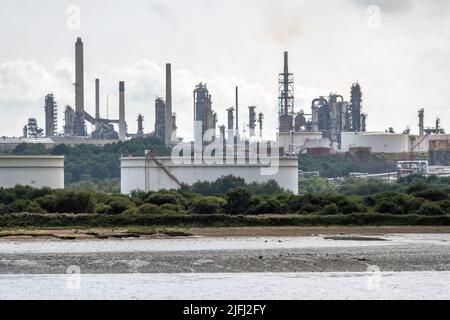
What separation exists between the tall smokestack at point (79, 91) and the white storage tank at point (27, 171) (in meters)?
63.3

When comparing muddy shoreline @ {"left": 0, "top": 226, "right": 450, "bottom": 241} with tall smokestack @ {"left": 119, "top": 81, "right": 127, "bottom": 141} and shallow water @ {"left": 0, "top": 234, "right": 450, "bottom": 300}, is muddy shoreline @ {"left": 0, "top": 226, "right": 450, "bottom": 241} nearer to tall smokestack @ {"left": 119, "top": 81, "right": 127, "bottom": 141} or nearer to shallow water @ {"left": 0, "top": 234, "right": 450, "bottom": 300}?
shallow water @ {"left": 0, "top": 234, "right": 450, "bottom": 300}

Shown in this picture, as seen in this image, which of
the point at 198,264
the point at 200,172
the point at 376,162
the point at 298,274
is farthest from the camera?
the point at 376,162

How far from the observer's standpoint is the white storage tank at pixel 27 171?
92.7 metres

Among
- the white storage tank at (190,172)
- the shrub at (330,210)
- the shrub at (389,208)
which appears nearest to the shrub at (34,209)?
the shrub at (330,210)

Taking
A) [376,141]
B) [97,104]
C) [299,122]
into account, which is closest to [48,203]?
[376,141]

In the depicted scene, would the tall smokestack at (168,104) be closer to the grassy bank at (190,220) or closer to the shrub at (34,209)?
the shrub at (34,209)

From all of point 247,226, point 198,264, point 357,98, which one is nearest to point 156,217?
point 247,226

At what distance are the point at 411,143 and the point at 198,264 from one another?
142161 mm

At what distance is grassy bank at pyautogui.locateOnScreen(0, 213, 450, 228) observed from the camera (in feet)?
190

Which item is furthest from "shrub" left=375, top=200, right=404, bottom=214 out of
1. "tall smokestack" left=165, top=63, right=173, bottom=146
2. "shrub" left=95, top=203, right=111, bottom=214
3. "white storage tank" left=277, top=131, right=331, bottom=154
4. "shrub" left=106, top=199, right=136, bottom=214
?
"white storage tank" left=277, top=131, right=331, bottom=154

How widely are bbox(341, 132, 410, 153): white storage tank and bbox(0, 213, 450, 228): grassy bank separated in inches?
4264

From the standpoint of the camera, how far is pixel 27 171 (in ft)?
307

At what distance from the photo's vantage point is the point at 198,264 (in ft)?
139

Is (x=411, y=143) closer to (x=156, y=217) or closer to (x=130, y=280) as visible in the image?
(x=156, y=217)
